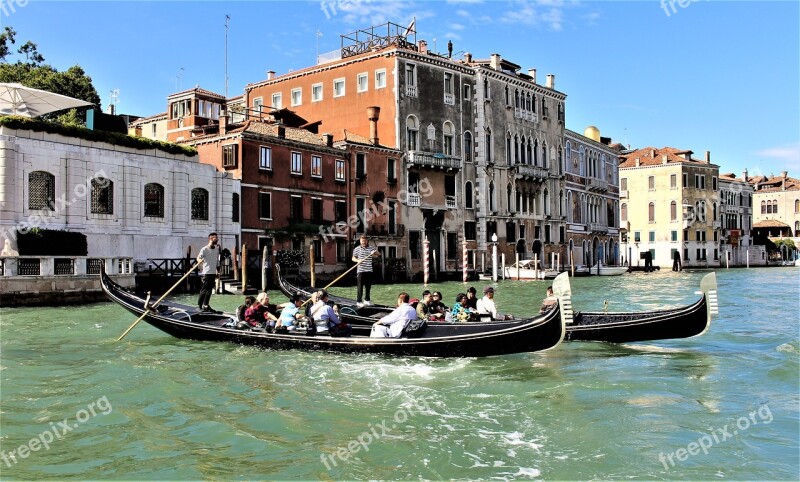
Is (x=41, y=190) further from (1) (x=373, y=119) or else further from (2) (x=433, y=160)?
(2) (x=433, y=160)

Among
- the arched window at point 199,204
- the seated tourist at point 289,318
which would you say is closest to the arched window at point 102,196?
the arched window at point 199,204

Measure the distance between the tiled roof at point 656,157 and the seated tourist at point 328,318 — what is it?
148 ft

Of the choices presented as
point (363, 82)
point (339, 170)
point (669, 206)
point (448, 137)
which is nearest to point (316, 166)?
point (339, 170)

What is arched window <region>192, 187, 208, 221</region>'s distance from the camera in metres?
22.0

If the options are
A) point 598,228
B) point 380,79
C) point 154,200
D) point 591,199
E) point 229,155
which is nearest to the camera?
point 154,200

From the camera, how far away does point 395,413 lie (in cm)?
634

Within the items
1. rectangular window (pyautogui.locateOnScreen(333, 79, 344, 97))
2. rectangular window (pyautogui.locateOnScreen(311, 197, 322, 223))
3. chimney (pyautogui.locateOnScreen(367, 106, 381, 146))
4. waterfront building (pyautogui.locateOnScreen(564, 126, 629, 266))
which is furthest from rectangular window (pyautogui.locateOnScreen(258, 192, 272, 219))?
waterfront building (pyautogui.locateOnScreen(564, 126, 629, 266))

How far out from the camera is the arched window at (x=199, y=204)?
22.0m

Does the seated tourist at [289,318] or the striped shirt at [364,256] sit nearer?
the seated tourist at [289,318]

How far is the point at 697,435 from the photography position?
5.66m

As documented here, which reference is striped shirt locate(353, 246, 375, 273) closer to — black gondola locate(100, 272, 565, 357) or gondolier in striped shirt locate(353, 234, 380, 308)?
gondolier in striped shirt locate(353, 234, 380, 308)

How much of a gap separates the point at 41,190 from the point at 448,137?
57.7 ft

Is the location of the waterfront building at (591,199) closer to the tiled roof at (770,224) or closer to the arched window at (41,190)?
the tiled roof at (770,224)

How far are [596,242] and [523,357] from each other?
1398 inches
